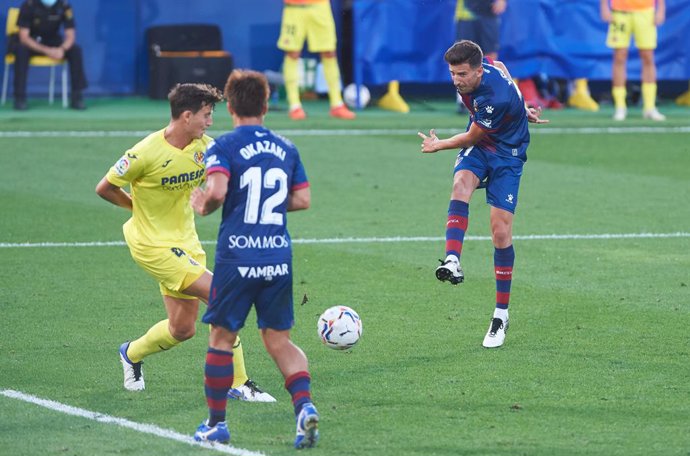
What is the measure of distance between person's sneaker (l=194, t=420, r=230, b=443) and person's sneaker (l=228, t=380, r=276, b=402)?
36.0 inches

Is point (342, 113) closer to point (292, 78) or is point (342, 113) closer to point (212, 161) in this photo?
point (292, 78)

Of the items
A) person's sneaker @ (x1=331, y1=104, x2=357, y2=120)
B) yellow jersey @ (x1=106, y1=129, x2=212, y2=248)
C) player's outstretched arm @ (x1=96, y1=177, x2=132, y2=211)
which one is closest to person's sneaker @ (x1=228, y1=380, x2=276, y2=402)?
yellow jersey @ (x1=106, y1=129, x2=212, y2=248)

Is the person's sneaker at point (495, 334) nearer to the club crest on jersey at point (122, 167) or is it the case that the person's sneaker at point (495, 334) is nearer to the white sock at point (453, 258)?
the white sock at point (453, 258)

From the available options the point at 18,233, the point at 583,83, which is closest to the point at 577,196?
the point at 18,233

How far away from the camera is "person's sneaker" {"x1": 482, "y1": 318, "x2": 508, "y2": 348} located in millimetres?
8680

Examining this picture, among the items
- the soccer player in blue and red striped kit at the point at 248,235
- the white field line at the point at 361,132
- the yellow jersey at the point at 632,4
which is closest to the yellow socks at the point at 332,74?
the white field line at the point at 361,132

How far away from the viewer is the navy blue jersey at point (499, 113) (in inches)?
353

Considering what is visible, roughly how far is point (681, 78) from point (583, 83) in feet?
5.12

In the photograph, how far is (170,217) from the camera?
7574mm

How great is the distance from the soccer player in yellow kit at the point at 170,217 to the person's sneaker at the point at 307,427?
1.00m

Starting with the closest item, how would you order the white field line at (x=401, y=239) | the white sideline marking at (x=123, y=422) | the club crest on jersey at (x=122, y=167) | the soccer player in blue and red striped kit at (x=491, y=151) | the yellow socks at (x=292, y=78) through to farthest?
the white sideline marking at (x=123, y=422) → the club crest on jersey at (x=122, y=167) → the soccer player in blue and red striped kit at (x=491, y=151) → the white field line at (x=401, y=239) → the yellow socks at (x=292, y=78)

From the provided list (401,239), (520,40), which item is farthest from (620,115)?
(401,239)

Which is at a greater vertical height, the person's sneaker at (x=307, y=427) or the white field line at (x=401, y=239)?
the person's sneaker at (x=307, y=427)

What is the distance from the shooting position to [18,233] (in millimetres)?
12547
